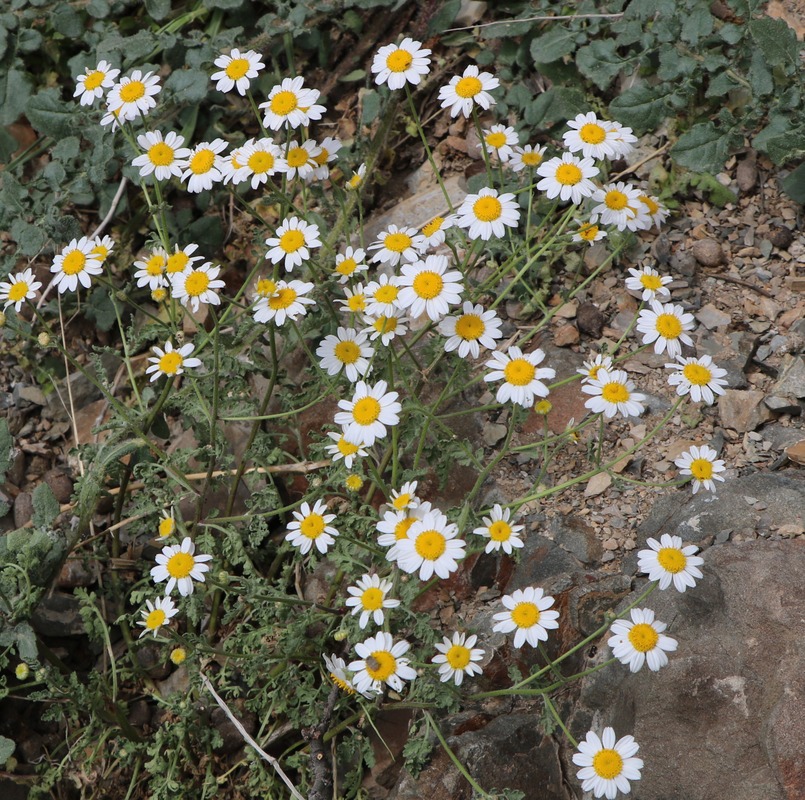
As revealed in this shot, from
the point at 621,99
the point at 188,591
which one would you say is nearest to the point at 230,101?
the point at 621,99

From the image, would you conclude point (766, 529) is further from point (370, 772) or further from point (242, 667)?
point (242, 667)

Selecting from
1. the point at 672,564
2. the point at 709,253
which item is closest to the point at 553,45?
the point at 709,253

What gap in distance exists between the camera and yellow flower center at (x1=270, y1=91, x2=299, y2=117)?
2.88 meters

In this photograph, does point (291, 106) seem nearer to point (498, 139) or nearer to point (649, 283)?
Result: point (498, 139)

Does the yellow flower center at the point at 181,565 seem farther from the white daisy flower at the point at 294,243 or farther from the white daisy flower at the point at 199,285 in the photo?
the white daisy flower at the point at 294,243

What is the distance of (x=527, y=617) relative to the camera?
7.71 feet

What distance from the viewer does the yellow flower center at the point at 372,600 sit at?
7.93 feet

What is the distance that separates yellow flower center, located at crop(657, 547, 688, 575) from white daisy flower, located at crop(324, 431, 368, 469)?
2.81 ft

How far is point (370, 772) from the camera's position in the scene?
300cm

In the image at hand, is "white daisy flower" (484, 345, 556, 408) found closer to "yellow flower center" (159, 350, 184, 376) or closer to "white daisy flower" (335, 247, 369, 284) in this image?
"white daisy flower" (335, 247, 369, 284)

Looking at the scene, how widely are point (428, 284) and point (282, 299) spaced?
47 centimetres

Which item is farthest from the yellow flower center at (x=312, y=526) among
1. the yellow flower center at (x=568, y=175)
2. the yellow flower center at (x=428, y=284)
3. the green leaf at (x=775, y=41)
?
the green leaf at (x=775, y=41)

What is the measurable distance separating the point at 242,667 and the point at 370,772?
0.57 meters

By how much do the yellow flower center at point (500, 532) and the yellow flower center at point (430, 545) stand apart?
0.73ft
